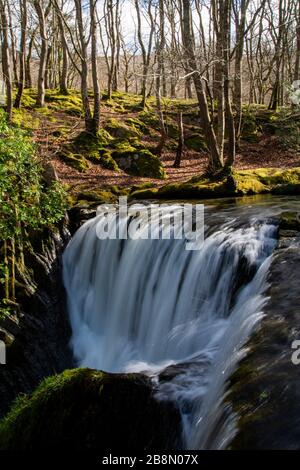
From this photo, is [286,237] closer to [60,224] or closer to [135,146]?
[60,224]

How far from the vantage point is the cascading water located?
4.98 metres

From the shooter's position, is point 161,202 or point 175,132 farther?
point 175,132

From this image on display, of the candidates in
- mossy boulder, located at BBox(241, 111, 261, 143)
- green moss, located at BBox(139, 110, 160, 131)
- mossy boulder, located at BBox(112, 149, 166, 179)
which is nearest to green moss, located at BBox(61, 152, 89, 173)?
mossy boulder, located at BBox(112, 149, 166, 179)

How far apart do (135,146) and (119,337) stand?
39.8 ft

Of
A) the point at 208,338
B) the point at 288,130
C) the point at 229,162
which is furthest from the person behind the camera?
the point at 288,130

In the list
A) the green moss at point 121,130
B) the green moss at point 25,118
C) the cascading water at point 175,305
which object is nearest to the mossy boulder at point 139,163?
the green moss at point 121,130

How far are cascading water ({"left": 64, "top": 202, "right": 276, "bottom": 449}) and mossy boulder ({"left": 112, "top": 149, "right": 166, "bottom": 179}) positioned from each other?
240 inches

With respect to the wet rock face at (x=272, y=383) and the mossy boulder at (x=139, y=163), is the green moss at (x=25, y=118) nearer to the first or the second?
the mossy boulder at (x=139, y=163)

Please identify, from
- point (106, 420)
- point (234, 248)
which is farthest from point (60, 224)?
point (106, 420)

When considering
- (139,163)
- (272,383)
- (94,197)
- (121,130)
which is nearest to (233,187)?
(94,197)

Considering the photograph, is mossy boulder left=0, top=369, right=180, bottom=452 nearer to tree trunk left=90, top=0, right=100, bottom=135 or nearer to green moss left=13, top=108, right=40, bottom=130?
tree trunk left=90, top=0, right=100, bottom=135

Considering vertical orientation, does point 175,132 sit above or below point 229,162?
above

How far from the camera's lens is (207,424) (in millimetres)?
3982

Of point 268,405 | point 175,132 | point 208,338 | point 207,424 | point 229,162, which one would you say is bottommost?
point 208,338
